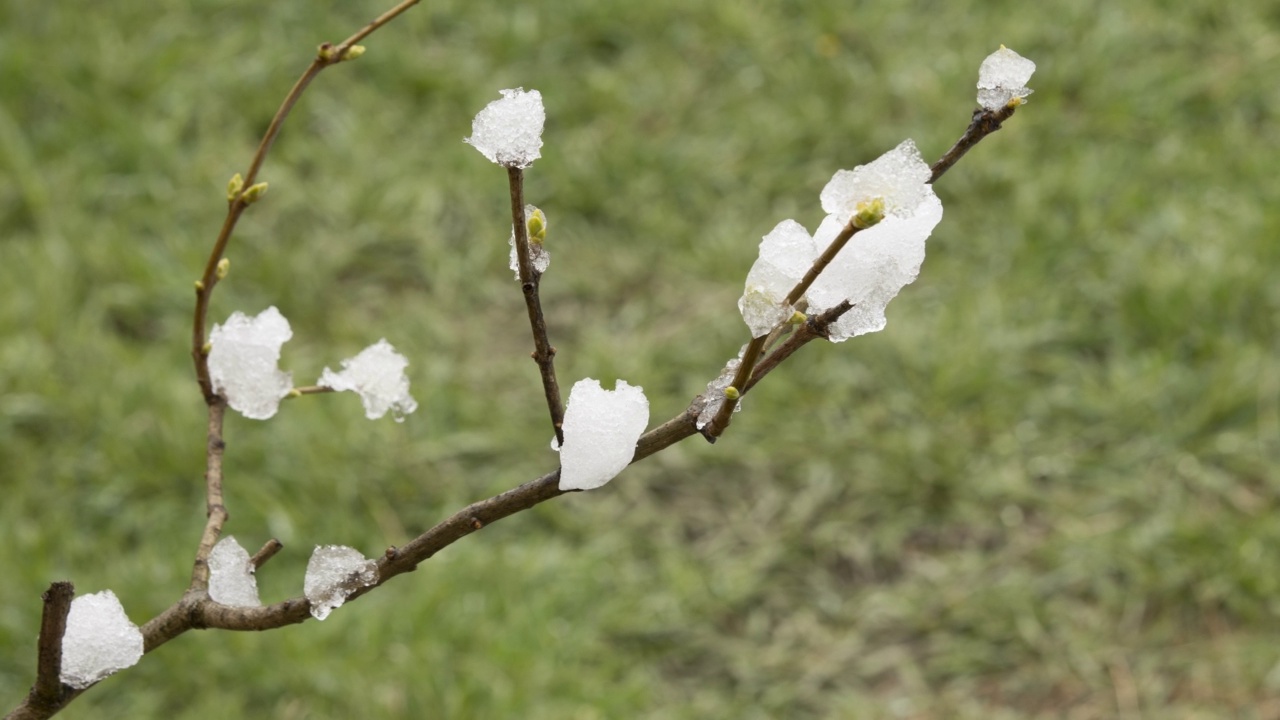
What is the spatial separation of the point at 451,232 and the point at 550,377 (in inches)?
113

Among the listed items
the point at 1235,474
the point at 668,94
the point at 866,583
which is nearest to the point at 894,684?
the point at 866,583

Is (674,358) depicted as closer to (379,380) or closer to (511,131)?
(379,380)

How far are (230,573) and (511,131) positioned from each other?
15.9 inches

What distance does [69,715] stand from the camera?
2471mm

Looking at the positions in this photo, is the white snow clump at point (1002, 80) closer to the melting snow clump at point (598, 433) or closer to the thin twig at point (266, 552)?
the melting snow clump at point (598, 433)

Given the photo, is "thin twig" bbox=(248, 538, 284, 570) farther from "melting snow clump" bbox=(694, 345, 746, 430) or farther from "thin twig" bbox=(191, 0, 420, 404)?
"melting snow clump" bbox=(694, 345, 746, 430)

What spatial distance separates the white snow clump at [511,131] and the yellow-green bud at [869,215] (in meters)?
0.20

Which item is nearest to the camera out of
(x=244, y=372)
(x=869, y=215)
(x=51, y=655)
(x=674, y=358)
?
(x=869, y=215)

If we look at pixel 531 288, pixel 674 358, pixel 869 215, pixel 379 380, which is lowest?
pixel 869 215

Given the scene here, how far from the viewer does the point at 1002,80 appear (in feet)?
2.28

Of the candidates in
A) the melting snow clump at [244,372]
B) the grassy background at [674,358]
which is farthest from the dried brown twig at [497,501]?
the grassy background at [674,358]

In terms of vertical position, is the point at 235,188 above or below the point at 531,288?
above

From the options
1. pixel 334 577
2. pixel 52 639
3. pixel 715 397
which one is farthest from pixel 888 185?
pixel 52 639

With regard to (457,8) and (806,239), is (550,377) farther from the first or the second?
(457,8)
